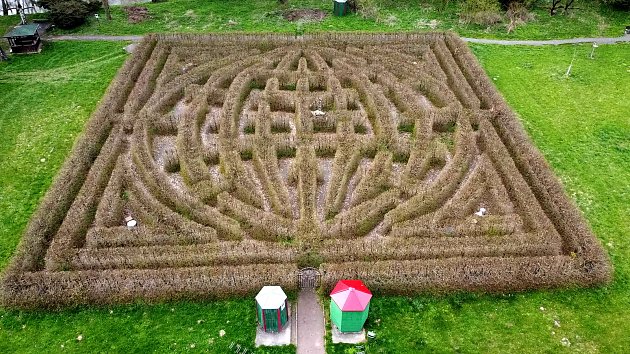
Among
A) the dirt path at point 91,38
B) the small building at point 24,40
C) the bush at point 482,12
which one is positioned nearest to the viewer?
the small building at point 24,40

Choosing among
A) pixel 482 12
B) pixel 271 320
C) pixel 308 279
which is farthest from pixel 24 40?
pixel 482 12

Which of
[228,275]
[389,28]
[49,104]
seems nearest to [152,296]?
[228,275]

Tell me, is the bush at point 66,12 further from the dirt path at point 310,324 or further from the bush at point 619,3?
the bush at point 619,3

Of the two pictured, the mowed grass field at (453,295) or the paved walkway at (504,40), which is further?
the paved walkway at (504,40)

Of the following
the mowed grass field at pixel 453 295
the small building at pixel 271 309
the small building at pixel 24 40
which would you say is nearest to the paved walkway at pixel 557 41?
the mowed grass field at pixel 453 295

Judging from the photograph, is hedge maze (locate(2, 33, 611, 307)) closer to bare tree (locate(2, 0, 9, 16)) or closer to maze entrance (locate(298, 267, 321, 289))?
maze entrance (locate(298, 267, 321, 289))

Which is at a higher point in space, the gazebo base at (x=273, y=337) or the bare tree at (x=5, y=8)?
the bare tree at (x=5, y=8)

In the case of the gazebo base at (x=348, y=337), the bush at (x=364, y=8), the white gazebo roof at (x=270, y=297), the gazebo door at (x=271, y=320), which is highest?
the bush at (x=364, y=8)

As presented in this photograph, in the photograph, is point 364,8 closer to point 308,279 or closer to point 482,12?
point 482,12
